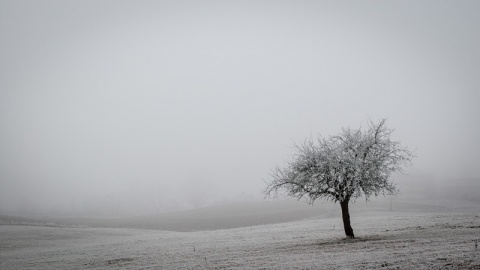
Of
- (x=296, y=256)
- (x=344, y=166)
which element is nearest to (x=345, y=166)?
(x=344, y=166)

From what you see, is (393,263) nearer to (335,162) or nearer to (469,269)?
(469,269)

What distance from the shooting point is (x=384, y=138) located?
26.1 metres

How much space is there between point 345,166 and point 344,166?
0.08 meters

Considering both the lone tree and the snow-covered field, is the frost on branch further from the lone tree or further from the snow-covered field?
the snow-covered field

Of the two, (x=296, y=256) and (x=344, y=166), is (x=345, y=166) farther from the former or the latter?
(x=296, y=256)

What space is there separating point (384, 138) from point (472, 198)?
8347 centimetres

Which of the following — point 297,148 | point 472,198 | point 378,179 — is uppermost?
point 297,148

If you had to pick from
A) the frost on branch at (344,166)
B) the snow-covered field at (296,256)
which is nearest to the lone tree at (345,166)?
the frost on branch at (344,166)

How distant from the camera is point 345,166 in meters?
23.8

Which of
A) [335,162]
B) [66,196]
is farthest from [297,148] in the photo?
[66,196]

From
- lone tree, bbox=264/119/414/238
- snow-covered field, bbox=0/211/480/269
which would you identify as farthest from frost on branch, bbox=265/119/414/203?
snow-covered field, bbox=0/211/480/269

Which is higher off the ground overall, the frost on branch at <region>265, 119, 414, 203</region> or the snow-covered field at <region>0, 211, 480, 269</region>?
the frost on branch at <region>265, 119, 414, 203</region>

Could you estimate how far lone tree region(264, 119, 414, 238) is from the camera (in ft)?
79.6

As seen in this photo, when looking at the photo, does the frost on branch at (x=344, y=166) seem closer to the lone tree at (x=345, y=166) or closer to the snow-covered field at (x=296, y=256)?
the lone tree at (x=345, y=166)
